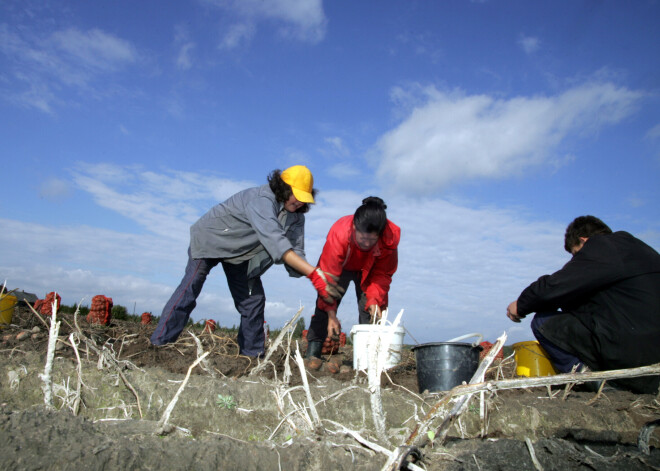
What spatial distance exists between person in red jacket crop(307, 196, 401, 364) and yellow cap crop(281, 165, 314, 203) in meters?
0.37

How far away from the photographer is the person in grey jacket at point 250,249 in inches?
154

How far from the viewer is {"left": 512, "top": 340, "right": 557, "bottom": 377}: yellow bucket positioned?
11.5 feet

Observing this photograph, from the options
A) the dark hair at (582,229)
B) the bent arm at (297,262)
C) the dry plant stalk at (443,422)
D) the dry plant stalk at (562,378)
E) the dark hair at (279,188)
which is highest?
the dark hair at (279,188)

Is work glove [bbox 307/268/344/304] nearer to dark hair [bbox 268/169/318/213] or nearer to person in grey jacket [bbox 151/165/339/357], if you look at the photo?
person in grey jacket [bbox 151/165/339/357]

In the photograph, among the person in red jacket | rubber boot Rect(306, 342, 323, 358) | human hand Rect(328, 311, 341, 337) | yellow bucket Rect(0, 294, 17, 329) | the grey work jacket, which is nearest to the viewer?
the person in red jacket

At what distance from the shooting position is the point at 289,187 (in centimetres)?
413

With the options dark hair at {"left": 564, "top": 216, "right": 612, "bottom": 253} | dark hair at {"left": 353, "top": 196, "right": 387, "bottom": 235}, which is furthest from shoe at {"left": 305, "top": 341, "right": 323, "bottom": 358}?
dark hair at {"left": 564, "top": 216, "right": 612, "bottom": 253}

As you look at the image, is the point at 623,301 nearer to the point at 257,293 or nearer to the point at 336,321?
the point at 336,321

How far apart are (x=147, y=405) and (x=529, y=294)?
252cm

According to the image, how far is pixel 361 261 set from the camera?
173 inches

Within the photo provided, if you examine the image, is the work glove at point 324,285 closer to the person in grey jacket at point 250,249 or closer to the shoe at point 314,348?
the person in grey jacket at point 250,249

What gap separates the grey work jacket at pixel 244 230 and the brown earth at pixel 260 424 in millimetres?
944

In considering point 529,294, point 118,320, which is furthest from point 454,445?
point 118,320

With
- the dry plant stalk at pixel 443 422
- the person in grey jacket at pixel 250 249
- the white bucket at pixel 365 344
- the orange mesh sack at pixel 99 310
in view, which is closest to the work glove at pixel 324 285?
the person in grey jacket at pixel 250 249
